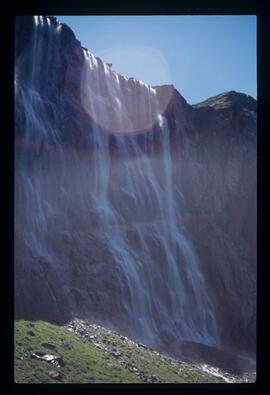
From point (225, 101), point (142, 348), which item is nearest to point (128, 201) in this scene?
point (142, 348)

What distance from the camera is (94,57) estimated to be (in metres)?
19.7

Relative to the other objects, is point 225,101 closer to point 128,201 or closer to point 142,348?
point 128,201

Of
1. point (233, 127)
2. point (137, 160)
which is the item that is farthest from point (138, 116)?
point (233, 127)

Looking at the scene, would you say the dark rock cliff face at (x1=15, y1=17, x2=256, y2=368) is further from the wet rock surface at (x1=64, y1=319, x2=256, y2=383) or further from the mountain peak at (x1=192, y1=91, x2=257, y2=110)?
the wet rock surface at (x1=64, y1=319, x2=256, y2=383)

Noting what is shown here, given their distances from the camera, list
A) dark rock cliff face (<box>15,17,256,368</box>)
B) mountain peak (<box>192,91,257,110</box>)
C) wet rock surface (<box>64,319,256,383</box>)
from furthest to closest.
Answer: mountain peak (<box>192,91,257,110</box>)
dark rock cliff face (<box>15,17,256,368</box>)
wet rock surface (<box>64,319,256,383</box>)

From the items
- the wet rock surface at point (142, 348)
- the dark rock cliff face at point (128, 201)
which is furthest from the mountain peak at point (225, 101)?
the wet rock surface at point (142, 348)

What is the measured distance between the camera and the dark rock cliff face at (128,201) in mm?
15844

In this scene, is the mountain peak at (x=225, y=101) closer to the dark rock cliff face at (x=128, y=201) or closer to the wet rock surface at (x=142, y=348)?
the dark rock cliff face at (x=128, y=201)

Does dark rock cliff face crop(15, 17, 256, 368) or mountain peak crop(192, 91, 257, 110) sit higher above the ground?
mountain peak crop(192, 91, 257, 110)

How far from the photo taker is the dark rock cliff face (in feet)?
52.0

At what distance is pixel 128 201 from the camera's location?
19828 mm

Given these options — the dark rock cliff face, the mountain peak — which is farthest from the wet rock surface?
the mountain peak
